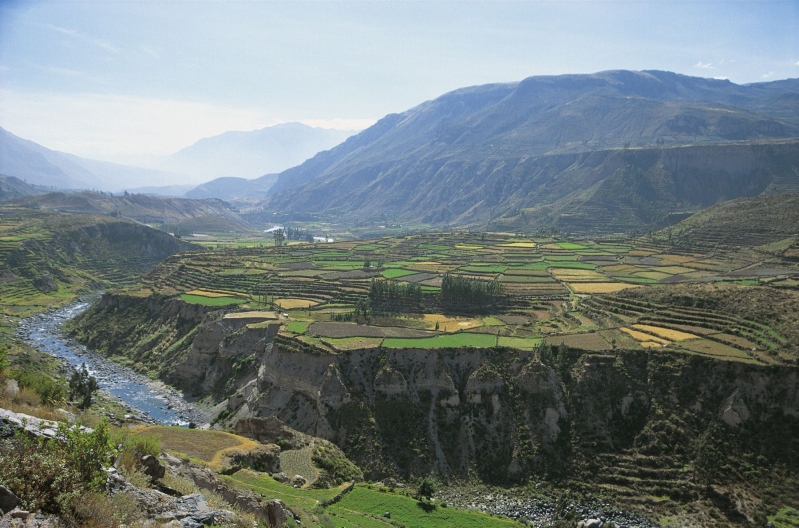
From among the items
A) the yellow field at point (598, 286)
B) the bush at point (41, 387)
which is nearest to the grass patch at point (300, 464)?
the bush at point (41, 387)

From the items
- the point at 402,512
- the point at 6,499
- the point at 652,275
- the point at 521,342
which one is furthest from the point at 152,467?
the point at 652,275

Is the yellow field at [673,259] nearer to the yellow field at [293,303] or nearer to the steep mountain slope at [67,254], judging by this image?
the yellow field at [293,303]

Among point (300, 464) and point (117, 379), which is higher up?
point (300, 464)

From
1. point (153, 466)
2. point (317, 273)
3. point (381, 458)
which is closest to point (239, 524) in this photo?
point (153, 466)

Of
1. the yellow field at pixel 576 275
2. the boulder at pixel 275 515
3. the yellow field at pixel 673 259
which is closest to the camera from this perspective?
the boulder at pixel 275 515

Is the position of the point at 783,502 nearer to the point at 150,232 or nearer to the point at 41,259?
the point at 41,259

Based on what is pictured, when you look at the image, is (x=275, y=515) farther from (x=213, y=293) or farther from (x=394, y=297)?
(x=213, y=293)

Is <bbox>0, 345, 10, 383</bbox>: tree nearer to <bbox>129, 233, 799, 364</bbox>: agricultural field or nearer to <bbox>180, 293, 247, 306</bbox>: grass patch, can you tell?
<bbox>129, 233, 799, 364</bbox>: agricultural field
